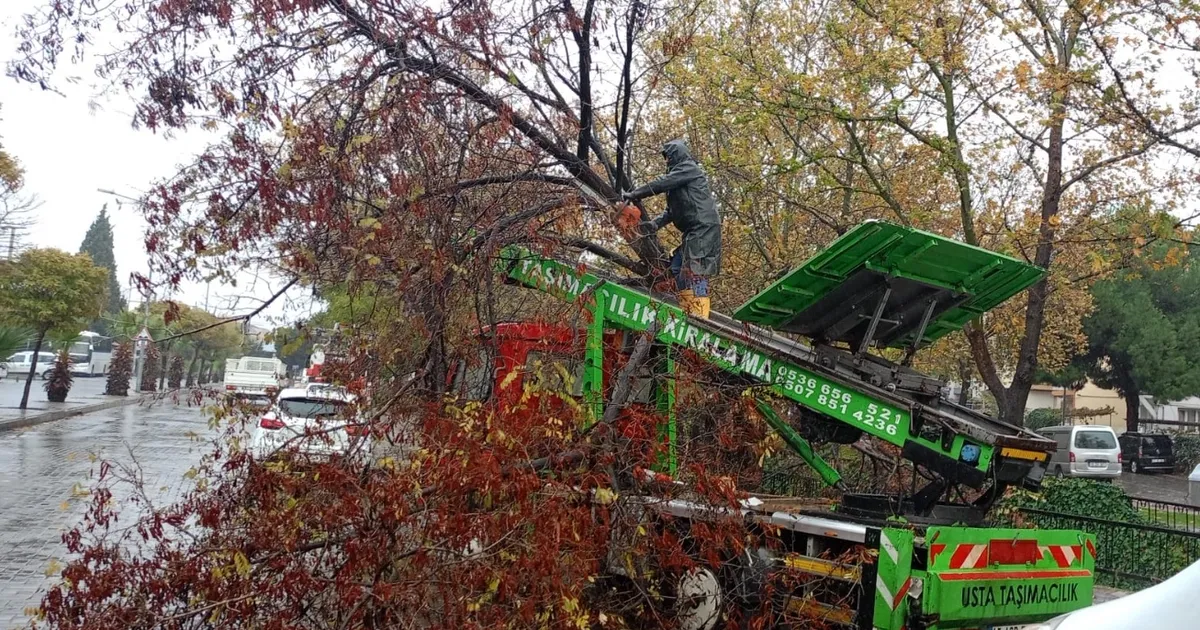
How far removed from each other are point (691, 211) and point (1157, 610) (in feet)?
15.1

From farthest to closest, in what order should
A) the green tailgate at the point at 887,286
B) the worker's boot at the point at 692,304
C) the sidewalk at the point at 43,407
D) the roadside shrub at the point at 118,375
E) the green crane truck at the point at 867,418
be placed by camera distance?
the roadside shrub at the point at 118,375 < the sidewalk at the point at 43,407 < the worker's boot at the point at 692,304 < the green tailgate at the point at 887,286 < the green crane truck at the point at 867,418

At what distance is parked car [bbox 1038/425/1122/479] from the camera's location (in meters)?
26.9

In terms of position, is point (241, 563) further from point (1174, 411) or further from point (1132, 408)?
point (1174, 411)

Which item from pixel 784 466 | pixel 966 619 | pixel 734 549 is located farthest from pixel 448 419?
pixel 784 466

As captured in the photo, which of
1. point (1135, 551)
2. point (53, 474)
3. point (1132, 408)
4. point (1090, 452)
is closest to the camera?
point (1135, 551)

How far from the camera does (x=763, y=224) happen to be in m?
15.5

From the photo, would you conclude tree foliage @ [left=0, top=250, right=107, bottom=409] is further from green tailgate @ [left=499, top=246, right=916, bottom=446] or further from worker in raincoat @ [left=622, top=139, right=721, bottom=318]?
worker in raincoat @ [left=622, top=139, right=721, bottom=318]

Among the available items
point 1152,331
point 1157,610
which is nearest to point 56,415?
point 1157,610

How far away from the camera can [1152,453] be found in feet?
111

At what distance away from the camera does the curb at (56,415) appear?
2262 cm

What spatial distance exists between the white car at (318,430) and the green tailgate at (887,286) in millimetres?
2500

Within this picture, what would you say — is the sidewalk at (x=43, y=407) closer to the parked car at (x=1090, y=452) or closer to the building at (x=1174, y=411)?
the parked car at (x=1090, y=452)

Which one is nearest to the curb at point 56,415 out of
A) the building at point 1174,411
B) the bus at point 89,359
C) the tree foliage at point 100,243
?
the bus at point 89,359

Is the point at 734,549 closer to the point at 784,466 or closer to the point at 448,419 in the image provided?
the point at 448,419
